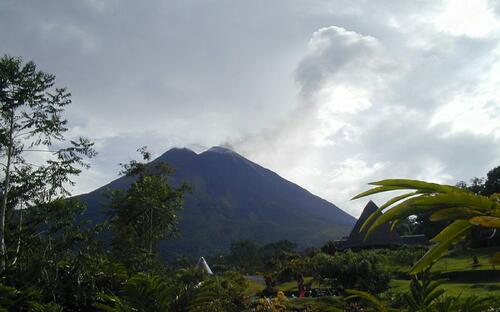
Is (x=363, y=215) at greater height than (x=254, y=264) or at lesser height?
greater

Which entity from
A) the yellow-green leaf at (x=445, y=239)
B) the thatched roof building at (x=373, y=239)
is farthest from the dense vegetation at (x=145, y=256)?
the thatched roof building at (x=373, y=239)

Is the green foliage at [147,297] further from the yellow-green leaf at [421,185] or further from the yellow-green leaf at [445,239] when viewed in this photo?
the yellow-green leaf at [445,239]

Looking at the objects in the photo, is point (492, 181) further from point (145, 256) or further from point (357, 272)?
point (145, 256)

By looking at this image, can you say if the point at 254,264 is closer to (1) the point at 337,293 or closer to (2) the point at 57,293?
(1) the point at 337,293

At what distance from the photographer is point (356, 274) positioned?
59.3 ft

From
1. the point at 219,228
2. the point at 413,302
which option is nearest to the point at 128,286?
the point at 413,302

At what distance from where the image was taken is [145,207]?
936 inches

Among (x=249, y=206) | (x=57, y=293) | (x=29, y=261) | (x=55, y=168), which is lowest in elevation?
(x=57, y=293)

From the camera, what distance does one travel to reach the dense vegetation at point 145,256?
66.6 inches

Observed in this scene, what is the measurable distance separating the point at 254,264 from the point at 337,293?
33.6 metres

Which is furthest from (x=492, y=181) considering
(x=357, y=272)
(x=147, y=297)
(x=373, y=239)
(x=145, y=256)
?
(x=147, y=297)

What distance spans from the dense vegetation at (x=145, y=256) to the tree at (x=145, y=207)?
0.07 m

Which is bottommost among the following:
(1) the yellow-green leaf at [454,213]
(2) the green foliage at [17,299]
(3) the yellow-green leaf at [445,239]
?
(2) the green foliage at [17,299]

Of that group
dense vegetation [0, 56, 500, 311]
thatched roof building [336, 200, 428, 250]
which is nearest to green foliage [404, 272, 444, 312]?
dense vegetation [0, 56, 500, 311]
